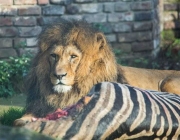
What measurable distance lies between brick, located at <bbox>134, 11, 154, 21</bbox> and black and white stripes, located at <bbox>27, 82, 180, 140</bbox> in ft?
14.2

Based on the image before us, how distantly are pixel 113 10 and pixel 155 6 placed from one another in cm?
78

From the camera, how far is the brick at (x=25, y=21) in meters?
8.78

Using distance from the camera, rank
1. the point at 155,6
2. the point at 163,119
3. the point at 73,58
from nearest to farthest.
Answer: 1. the point at 163,119
2. the point at 73,58
3. the point at 155,6

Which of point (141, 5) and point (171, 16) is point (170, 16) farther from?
point (141, 5)

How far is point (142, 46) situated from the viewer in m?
9.50

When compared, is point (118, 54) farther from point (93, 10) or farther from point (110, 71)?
point (110, 71)

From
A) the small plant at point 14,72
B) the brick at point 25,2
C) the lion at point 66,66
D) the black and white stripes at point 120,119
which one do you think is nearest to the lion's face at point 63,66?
the lion at point 66,66

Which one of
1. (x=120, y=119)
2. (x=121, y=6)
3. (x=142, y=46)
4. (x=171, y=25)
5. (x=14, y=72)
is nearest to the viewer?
(x=120, y=119)

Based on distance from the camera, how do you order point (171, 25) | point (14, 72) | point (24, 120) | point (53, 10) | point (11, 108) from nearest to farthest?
point (24, 120)
point (11, 108)
point (14, 72)
point (53, 10)
point (171, 25)

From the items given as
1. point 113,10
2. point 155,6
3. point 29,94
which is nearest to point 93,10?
point 113,10

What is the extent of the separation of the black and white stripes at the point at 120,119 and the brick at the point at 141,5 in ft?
14.2

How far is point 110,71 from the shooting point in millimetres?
6059

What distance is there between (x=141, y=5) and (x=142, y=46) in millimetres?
582

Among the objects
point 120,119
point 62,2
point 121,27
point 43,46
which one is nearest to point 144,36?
point 121,27
